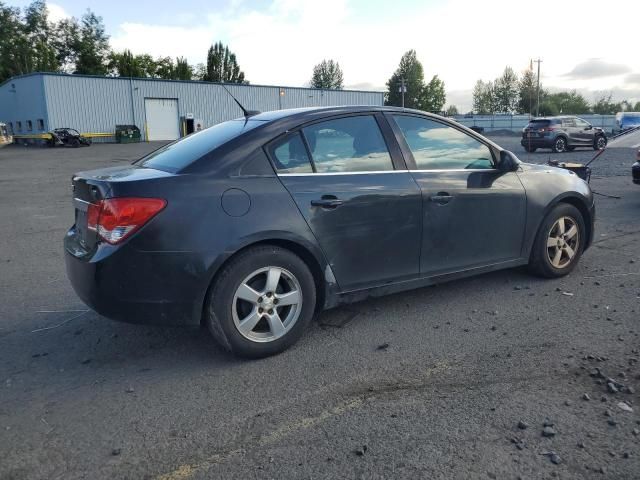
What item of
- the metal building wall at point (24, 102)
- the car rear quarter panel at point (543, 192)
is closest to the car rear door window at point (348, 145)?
the car rear quarter panel at point (543, 192)

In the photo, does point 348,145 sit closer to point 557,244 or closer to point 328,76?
point 557,244

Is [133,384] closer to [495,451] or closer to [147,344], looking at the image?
[147,344]

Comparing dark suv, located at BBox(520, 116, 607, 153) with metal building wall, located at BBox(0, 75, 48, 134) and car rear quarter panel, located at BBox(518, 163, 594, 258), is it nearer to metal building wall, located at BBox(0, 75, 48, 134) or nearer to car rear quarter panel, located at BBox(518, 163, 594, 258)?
car rear quarter panel, located at BBox(518, 163, 594, 258)

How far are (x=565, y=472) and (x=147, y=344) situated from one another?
2777 millimetres

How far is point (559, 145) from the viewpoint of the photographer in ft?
80.6

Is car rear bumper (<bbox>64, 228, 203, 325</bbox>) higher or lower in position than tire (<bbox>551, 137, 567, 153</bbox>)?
lower

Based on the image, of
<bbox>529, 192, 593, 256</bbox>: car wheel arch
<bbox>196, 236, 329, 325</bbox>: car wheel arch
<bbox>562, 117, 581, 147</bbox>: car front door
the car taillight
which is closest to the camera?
the car taillight

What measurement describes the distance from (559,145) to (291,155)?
23.8m

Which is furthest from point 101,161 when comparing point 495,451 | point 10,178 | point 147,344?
point 495,451

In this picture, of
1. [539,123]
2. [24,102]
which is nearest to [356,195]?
[539,123]

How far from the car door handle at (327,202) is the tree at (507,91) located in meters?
106

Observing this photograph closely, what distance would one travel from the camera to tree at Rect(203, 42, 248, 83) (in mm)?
81250

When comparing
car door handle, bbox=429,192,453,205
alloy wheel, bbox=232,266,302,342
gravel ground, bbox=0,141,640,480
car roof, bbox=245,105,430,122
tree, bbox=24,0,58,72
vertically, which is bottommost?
gravel ground, bbox=0,141,640,480

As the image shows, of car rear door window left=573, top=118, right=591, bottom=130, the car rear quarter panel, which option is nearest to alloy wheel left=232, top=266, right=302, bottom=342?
the car rear quarter panel
